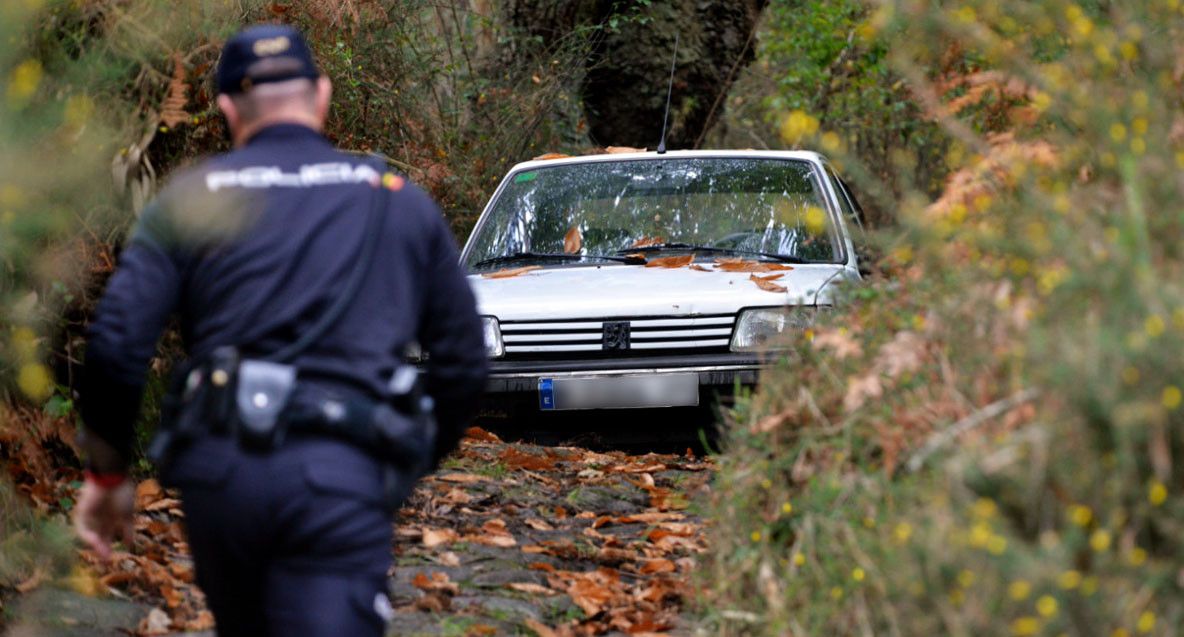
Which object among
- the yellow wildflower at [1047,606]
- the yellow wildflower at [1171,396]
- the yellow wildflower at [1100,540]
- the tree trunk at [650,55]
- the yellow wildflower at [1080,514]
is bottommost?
the yellow wildflower at [1047,606]

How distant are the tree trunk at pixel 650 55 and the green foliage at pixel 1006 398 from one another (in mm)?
9857

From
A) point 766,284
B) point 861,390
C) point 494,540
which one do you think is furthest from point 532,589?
point 766,284

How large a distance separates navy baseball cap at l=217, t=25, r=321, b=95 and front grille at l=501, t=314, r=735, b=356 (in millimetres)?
4123

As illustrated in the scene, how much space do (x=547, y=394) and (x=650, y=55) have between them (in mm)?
8299

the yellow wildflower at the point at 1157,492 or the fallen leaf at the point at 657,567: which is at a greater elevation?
the yellow wildflower at the point at 1157,492

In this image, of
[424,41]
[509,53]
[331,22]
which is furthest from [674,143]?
[331,22]

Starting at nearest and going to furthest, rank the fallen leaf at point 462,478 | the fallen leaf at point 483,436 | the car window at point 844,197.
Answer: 1. the fallen leaf at point 462,478
2. the fallen leaf at point 483,436
3. the car window at point 844,197

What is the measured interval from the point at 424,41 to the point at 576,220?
464 cm

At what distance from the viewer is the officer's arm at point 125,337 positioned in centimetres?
301

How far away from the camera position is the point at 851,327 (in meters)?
4.56

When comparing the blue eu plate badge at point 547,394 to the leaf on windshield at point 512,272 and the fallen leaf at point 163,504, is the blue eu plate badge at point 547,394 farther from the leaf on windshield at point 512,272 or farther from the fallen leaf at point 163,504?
the fallen leaf at point 163,504

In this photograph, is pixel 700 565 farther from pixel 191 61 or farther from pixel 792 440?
pixel 191 61

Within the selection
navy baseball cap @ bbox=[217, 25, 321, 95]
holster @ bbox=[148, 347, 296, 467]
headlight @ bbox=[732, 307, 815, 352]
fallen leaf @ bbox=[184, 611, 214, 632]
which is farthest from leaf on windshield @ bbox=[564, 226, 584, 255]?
holster @ bbox=[148, 347, 296, 467]

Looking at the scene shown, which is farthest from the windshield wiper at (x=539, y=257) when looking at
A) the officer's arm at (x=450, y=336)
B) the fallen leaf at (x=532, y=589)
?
the officer's arm at (x=450, y=336)
